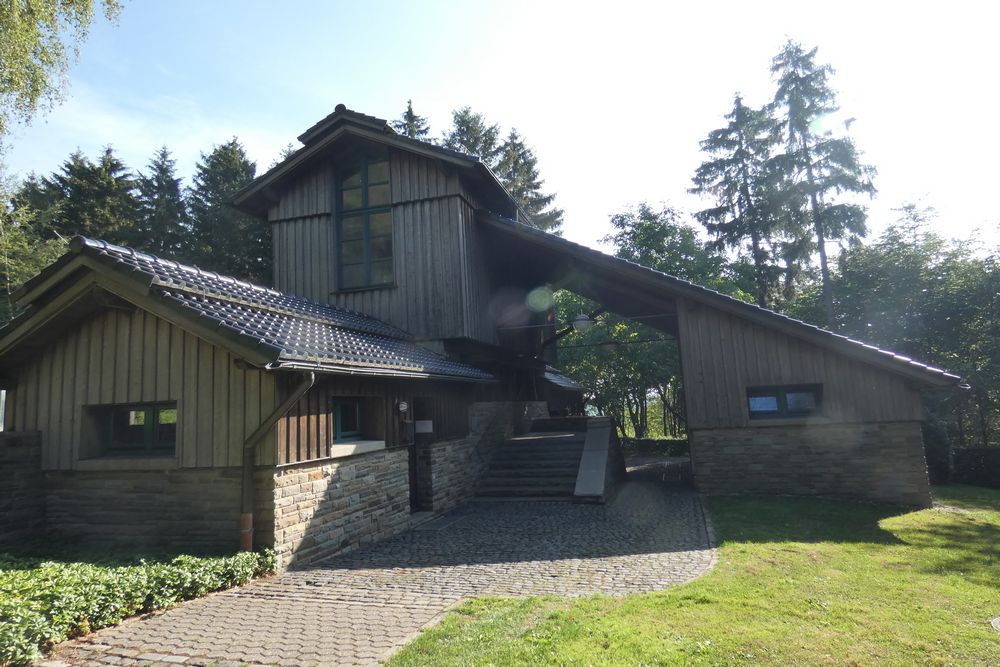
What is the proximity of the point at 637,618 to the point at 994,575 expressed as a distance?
508 centimetres

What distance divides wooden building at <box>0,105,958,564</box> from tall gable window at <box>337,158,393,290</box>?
0.17 ft

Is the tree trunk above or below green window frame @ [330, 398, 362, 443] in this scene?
above

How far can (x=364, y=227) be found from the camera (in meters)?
13.2

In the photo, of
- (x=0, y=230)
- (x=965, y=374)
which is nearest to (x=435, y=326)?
(x=0, y=230)

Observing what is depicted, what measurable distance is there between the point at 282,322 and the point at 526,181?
29.2 meters

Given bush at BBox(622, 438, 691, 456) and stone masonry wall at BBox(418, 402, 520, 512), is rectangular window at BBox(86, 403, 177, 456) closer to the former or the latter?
stone masonry wall at BBox(418, 402, 520, 512)

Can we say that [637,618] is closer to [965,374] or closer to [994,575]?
[994,575]

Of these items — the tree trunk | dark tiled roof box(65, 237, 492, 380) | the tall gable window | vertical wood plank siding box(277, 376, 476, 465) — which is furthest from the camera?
the tree trunk

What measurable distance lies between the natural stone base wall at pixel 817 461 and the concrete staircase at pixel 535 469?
2.88 m

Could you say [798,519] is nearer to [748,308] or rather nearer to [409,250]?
[748,308]

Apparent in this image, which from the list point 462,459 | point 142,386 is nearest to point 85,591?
point 142,386

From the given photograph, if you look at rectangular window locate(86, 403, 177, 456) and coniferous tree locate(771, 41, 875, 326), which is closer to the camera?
rectangular window locate(86, 403, 177, 456)

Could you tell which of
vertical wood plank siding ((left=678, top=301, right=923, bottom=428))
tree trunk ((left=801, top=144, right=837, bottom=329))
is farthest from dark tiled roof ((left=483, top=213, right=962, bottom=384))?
tree trunk ((left=801, top=144, right=837, bottom=329))

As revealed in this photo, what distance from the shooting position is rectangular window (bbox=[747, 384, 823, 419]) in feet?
36.8
